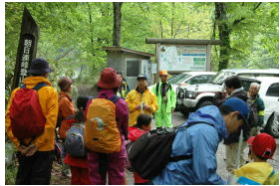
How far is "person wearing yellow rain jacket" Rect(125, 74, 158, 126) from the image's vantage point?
679 centimetres

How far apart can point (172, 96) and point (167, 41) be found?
7.19 metres

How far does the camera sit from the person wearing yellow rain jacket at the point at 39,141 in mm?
3939

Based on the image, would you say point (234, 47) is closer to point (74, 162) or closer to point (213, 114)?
point (74, 162)

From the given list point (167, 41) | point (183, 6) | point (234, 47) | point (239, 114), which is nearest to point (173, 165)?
point (239, 114)

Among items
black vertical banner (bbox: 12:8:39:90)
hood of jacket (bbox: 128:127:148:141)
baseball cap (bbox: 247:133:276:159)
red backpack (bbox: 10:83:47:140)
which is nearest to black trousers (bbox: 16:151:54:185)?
red backpack (bbox: 10:83:47:140)

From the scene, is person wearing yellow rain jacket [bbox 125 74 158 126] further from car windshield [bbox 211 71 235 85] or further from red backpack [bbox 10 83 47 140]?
car windshield [bbox 211 71 235 85]

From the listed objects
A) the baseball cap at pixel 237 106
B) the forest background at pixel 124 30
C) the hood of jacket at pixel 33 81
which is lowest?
the baseball cap at pixel 237 106

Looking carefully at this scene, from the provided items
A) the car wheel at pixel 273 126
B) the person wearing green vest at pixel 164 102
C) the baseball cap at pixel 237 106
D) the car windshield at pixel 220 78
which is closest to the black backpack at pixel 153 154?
the baseball cap at pixel 237 106

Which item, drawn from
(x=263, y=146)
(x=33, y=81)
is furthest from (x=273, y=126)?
(x=33, y=81)

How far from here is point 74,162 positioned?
15.8ft

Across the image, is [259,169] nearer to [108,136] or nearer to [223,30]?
[108,136]

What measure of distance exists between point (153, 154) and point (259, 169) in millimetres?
1150

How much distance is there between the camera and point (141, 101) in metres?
6.88

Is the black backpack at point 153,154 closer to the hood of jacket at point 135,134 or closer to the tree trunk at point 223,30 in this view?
the hood of jacket at point 135,134
